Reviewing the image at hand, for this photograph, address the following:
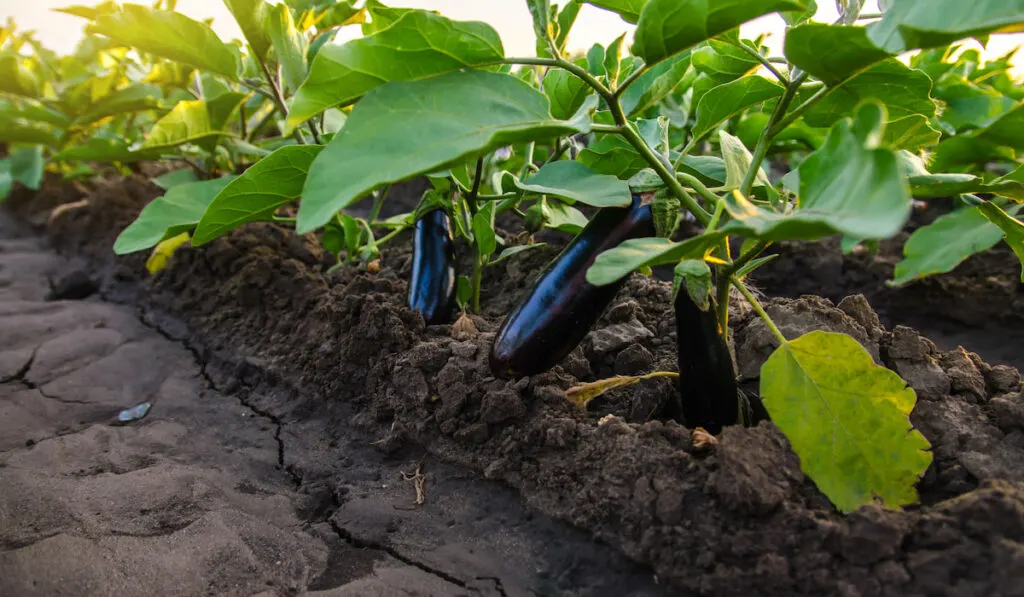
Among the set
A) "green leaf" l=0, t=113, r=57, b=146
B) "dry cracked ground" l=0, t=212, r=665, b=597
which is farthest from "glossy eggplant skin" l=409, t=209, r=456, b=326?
"green leaf" l=0, t=113, r=57, b=146

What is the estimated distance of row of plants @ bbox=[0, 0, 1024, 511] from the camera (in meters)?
0.78

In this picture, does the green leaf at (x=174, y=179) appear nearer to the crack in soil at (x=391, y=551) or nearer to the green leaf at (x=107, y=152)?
the green leaf at (x=107, y=152)

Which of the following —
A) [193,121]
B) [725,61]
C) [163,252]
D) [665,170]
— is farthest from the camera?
[163,252]

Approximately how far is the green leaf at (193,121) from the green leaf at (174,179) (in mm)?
318

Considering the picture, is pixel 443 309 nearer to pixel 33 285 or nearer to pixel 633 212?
pixel 633 212

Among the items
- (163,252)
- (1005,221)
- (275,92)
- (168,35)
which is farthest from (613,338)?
(163,252)

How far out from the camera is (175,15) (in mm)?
1469

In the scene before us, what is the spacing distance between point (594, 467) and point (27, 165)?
282 cm

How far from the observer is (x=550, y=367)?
1.19 metres

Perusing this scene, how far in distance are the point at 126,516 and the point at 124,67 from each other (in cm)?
216

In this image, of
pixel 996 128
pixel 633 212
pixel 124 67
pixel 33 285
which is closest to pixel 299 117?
pixel 633 212

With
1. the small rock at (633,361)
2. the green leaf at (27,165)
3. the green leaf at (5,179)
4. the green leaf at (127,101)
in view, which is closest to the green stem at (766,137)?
the small rock at (633,361)

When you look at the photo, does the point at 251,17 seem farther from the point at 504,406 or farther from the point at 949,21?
the point at 949,21

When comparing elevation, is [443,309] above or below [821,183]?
below
